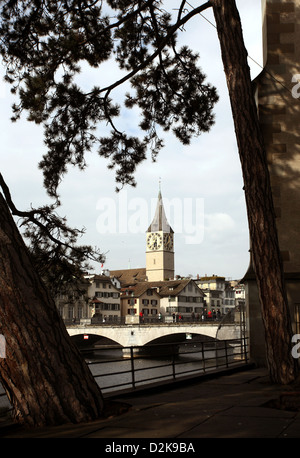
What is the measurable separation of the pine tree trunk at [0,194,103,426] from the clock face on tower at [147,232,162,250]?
532 feet

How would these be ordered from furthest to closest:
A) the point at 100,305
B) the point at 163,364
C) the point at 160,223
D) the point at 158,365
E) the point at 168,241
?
the point at 160,223, the point at 168,241, the point at 100,305, the point at 163,364, the point at 158,365

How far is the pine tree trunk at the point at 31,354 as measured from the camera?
564cm

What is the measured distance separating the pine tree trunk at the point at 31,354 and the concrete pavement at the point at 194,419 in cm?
20

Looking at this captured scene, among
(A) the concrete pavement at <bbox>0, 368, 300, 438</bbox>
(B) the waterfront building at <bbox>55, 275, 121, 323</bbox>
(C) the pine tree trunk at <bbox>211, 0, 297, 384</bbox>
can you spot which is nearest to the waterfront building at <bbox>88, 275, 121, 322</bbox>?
(B) the waterfront building at <bbox>55, 275, 121, 323</bbox>

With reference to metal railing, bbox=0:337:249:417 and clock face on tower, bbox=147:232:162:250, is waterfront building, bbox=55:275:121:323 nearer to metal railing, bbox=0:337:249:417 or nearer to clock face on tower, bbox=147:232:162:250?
metal railing, bbox=0:337:249:417

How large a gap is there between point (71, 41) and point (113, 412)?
606 cm

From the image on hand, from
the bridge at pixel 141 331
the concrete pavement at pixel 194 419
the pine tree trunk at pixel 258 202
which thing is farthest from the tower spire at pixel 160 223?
the concrete pavement at pixel 194 419

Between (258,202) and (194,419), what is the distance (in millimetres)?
4567

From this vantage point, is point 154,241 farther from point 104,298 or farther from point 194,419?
point 194,419

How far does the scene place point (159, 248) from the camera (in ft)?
549

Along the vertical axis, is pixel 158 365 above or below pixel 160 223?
below

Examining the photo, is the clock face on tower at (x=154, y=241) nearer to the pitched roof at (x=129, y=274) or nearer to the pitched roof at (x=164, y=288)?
the pitched roof at (x=129, y=274)

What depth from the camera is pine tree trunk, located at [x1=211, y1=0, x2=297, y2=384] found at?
366 inches

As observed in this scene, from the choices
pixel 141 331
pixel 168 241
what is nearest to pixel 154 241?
pixel 168 241
